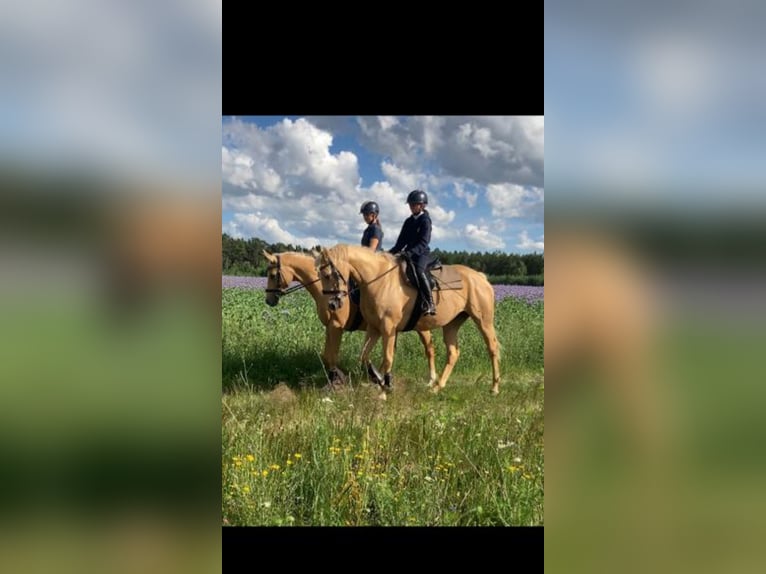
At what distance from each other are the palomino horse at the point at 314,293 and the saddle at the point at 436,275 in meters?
0.88

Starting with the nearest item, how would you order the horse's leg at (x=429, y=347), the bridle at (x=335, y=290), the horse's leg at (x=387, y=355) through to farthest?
the bridle at (x=335, y=290), the horse's leg at (x=387, y=355), the horse's leg at (x=429, y=347)

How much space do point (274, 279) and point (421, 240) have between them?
6.97 feet

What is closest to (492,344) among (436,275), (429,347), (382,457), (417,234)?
(429,347)

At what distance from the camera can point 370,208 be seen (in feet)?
21.5

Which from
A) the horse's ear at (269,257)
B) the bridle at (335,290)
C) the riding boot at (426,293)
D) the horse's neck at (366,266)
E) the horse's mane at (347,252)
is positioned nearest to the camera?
the bridle at (335,290)

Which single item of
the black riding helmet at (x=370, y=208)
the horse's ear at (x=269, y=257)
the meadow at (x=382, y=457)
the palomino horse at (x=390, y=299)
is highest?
the black riding helmet at (x=370, y=208)

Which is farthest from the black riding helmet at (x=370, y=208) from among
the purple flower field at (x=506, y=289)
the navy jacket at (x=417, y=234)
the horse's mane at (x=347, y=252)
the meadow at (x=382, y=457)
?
the purple flower field at (x=506, y=289)

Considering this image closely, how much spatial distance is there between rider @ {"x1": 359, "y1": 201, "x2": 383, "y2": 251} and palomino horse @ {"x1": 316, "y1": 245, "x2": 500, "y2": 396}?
503 millimetres

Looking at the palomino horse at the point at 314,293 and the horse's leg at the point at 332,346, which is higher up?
the palomino horse at the point at 314,293

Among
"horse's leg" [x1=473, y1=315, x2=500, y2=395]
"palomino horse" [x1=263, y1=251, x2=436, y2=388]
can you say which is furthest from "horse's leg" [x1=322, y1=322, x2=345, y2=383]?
"horse's leg" [x1=473, y1=315, x2=500, y2=395]

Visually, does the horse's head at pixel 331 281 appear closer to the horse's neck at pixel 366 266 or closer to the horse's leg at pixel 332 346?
the horse's neck at pixel 366 266

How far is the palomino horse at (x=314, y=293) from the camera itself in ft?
20.4

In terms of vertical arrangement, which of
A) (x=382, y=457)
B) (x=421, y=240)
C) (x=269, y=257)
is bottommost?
(x=382, y=457)

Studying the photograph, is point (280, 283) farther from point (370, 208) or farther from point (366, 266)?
point (370, 208)
